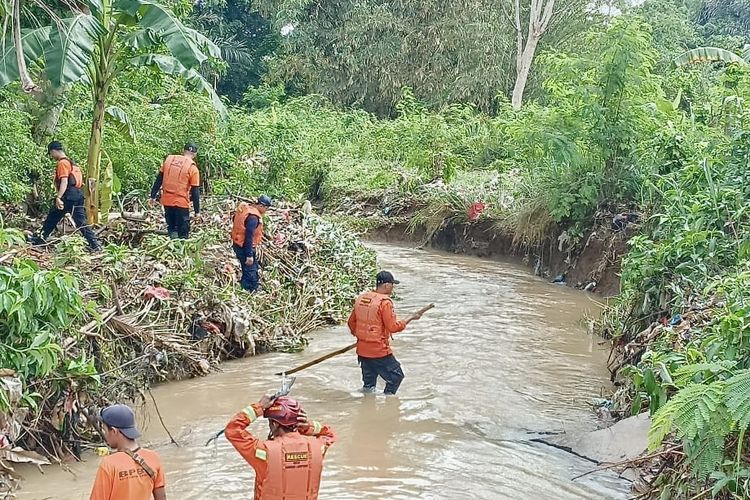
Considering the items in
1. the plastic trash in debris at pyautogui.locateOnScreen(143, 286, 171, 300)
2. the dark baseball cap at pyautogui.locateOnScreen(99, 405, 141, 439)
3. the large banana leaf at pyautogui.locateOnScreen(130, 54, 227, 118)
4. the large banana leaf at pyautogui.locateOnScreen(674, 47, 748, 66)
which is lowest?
the plastic trash in debris at pyautogui.locateOnScreen(143, 286, 171, 300)

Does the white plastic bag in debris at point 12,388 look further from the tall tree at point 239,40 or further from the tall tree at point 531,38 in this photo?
the tall tree at point 239,40

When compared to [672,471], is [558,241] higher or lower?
higher

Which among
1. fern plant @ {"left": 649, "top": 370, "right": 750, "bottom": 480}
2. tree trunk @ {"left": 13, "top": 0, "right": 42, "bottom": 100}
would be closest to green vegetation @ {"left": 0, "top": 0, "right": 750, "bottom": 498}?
fern plant @ {"left": 649, "top": 370, "right": 750, "bottom": 480}

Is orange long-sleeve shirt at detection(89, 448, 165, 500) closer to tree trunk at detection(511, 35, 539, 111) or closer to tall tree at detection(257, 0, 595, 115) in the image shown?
tree trunk at detection(511, 35, 539, 111)

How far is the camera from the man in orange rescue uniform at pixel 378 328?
8.77 m

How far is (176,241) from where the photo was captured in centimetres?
1080

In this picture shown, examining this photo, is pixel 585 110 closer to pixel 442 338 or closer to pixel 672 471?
pixel 442 338

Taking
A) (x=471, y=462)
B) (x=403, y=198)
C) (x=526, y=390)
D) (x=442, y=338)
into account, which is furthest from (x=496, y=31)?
(x=471, y=462)

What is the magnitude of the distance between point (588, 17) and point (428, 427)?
3035cm

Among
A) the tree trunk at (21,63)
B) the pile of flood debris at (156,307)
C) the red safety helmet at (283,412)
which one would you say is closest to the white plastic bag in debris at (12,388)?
the pile of flood debris at (156,307)

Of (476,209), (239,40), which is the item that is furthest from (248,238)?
(239,40)

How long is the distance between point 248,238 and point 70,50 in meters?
3.26

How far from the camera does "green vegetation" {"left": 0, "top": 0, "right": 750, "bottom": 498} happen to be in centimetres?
639

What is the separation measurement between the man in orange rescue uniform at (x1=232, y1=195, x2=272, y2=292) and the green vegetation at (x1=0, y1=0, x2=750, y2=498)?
89 centimetres
